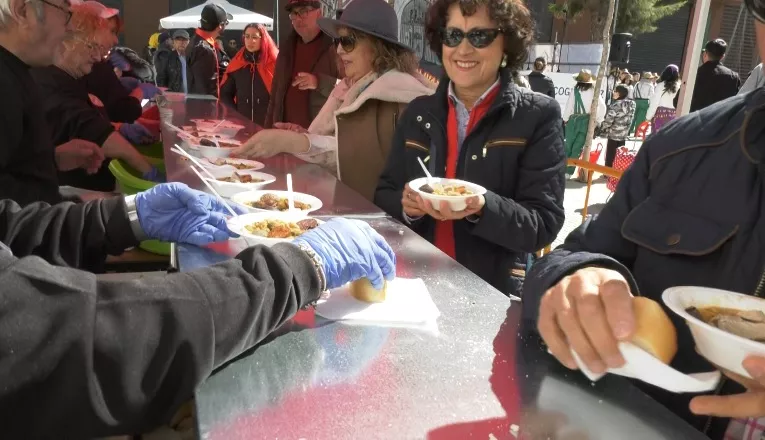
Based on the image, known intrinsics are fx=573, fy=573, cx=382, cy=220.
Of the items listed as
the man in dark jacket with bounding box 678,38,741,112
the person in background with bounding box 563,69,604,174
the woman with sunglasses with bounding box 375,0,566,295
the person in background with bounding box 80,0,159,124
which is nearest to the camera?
the woman with sunglasses with bounding box 375,0,566,295

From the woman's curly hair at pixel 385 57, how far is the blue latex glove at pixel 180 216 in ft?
5.31

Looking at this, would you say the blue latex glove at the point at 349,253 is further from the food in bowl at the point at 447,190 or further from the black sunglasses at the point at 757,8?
the black sunglasses at the point at 757,8

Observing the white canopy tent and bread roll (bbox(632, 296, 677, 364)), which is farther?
the white canopy tent

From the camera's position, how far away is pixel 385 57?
3242 mm

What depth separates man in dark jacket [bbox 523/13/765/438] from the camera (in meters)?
1.19

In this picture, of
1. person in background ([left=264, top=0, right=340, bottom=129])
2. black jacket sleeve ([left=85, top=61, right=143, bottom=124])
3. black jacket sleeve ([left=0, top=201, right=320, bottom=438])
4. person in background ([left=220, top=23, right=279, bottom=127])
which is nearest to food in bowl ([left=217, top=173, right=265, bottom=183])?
black jacket sleeve ([left=0, top=201, right=320, bottom=438])

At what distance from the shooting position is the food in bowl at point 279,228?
152cm

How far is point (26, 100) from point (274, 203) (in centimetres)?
148

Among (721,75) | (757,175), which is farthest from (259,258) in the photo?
(721,75)

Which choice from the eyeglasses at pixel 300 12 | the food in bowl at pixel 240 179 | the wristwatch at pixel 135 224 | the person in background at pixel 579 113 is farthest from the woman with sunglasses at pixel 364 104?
the person in background at pixel 579 113

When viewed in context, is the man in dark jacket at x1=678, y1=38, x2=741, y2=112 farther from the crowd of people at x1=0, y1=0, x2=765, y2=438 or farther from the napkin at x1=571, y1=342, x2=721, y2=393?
the napkin at x1=571, y1=342, x2=721, y2=393

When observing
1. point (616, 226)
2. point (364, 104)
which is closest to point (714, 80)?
point (364, 104)

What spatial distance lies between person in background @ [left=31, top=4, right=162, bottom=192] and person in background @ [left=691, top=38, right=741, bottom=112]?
321 inches

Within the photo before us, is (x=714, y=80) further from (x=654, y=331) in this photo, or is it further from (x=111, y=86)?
(x=654, y=331)
